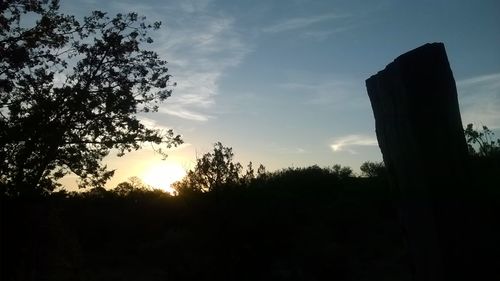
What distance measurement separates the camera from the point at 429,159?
2.15 meters

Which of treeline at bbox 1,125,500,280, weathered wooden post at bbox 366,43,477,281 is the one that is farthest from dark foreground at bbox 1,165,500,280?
weathered wooden post at bbox 366,43,477,281

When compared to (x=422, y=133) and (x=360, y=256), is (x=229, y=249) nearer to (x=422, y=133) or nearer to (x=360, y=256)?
(x=360, y=256)

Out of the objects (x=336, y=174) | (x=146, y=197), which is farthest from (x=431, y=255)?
(x=146, y=197)

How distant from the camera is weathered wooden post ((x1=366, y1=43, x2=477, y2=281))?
210 centimetres

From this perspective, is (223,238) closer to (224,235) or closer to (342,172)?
(224,235)

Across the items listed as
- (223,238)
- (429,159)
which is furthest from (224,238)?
(429,159)

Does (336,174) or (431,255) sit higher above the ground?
(336,174)

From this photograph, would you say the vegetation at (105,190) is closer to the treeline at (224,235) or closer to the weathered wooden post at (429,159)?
the treeline at (224,235)

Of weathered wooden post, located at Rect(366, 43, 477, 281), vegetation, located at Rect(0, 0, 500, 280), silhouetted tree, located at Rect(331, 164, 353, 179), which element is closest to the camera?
weathered wooden post, located at Rect(366, 43, 477, 281)

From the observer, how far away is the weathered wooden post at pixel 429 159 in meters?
2.10

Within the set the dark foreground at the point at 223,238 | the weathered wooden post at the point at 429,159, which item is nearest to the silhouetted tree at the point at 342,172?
the dark foreground at the point at 223,238

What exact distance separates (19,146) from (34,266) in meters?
3.45

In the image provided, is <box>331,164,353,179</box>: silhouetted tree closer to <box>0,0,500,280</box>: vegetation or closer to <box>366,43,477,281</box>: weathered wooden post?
<box>0,0,500,280</box>: vegetation

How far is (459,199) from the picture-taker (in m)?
2.11
